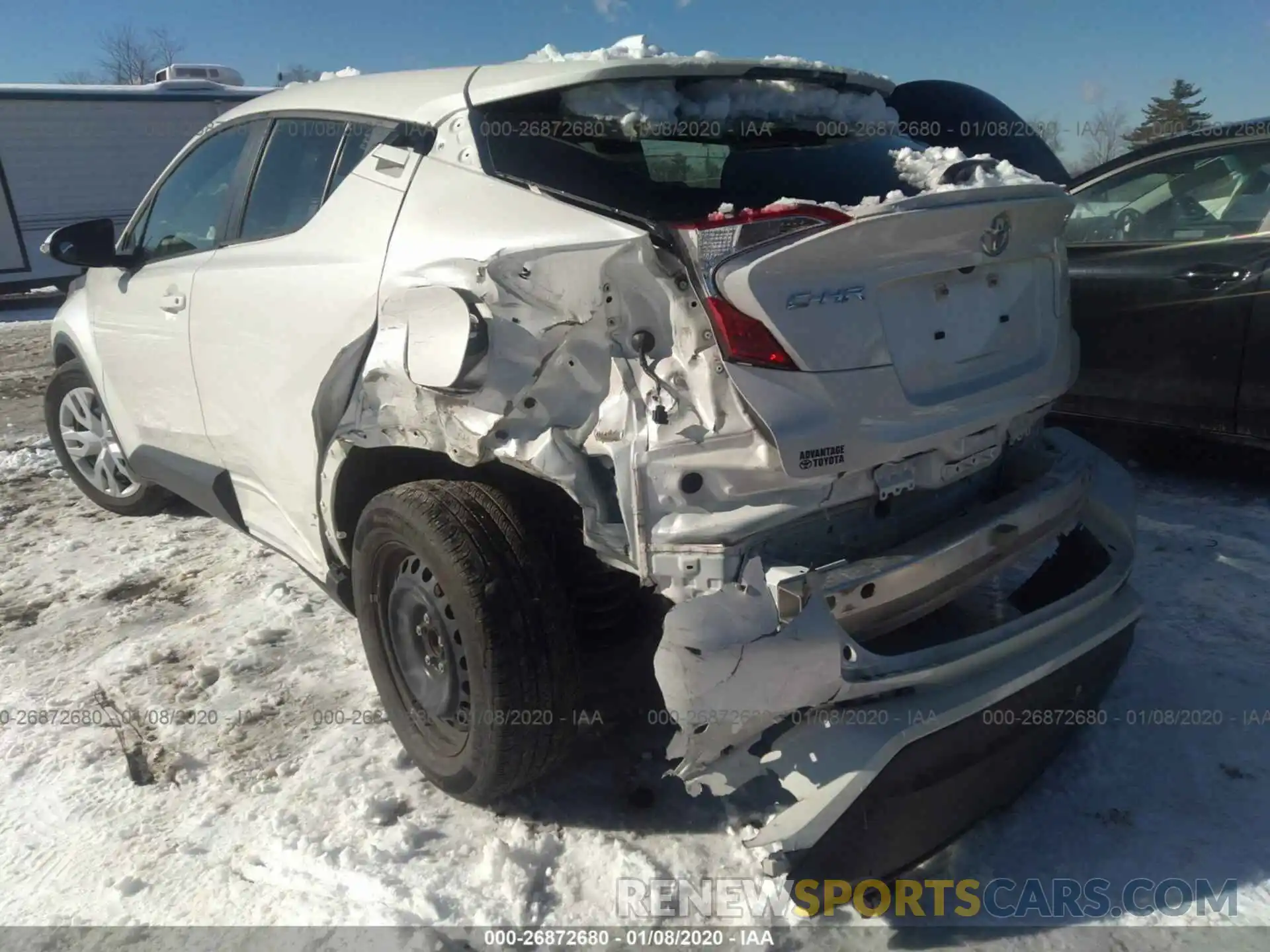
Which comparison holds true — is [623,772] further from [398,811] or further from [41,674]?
[41,674]

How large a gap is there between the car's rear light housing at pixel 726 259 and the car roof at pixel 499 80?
0.72 m

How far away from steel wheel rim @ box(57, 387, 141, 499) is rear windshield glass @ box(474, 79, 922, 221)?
3294 millimetres

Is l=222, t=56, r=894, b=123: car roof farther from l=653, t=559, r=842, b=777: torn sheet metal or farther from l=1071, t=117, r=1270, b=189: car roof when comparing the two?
l=1071, t=117, r=1270, b=189: car roof

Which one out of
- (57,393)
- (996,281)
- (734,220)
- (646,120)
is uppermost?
(646,120)

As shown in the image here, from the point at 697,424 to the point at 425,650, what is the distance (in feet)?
3.85

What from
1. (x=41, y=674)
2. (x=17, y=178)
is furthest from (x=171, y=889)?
(x=17, y=178)

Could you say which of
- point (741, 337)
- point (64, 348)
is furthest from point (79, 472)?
point (741, 337)

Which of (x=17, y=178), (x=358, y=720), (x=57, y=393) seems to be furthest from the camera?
(x=17, y=178)

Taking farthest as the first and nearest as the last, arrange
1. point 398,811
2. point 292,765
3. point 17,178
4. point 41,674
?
point 17,178, point 41,674, point 292,765, point 398,811

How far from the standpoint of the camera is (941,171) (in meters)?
2.52

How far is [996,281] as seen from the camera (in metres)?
2.38

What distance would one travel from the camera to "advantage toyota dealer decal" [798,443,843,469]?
6.47 ft

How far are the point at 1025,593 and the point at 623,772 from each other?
136cm

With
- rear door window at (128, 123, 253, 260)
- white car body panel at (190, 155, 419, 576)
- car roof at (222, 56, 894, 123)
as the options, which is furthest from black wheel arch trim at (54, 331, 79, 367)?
car roof at (222, 56, 894, 123)
